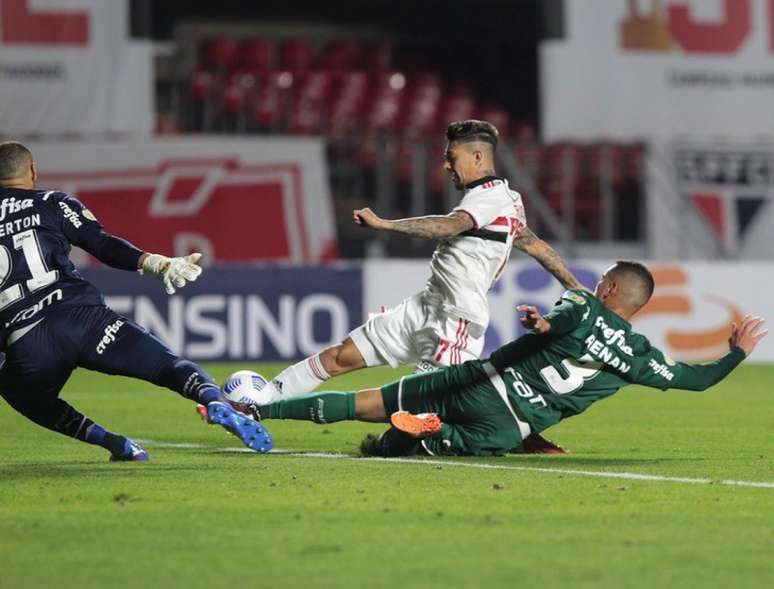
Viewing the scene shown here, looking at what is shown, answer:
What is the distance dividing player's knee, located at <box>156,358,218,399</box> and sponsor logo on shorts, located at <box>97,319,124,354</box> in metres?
0.30

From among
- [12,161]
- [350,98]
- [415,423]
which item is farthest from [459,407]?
[350,98]

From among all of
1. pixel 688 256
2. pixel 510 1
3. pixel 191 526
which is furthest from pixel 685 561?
pixel 510 1

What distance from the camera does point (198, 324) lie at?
59.9ft

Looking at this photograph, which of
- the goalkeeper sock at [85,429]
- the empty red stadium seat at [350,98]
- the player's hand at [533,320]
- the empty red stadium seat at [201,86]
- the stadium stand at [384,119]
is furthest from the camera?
the empty red stadium seat at [350,98]

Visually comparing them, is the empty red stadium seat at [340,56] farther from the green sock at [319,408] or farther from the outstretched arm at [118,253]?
the outstretched arm at [118,253]

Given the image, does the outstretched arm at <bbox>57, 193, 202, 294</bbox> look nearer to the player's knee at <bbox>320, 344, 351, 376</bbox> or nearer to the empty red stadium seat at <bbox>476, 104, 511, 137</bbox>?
the player's knee at <bbox>320, 344, 351, 376</bbox>

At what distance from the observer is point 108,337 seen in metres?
8.18

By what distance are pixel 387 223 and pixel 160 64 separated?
17750mm

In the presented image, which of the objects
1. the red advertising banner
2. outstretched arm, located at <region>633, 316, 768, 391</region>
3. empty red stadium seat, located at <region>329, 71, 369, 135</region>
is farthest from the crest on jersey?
empty red stadium seat, located at <region>329, 71, 369, 135</region>

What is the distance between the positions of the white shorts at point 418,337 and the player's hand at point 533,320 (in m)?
1.32

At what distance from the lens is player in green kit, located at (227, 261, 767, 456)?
26.9ft

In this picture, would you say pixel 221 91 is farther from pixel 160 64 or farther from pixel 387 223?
pixel 387 223

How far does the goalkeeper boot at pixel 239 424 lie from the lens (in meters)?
7.84

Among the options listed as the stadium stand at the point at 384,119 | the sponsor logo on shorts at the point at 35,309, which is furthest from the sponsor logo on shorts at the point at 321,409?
the stadium stand at the point at 384,119
